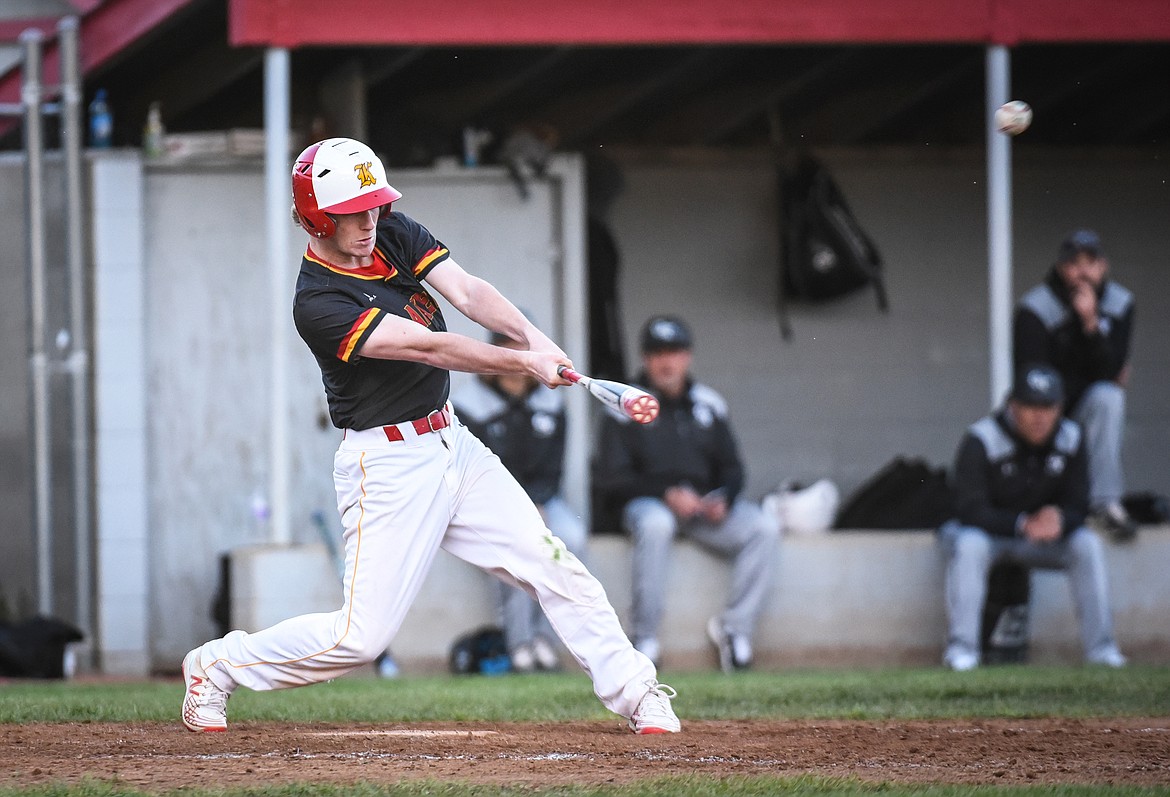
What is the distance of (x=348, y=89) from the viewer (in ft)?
34.4

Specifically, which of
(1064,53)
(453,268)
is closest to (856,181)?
(1064,53)

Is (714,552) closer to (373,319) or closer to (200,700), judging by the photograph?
(200,700)

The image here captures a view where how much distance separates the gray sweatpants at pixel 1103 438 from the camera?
31.0ft

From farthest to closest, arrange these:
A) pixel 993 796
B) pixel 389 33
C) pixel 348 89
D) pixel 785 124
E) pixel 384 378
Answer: pixel 785 124 → pixel 348 89 → pixel 389 33 → pixel 384 378 → pixel 993 796

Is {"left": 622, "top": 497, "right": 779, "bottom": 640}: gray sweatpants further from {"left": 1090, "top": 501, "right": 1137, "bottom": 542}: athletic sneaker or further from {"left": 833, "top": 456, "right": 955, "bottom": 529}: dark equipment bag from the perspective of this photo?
{"left": 1090, "top": 501, "right": 1137, "bottom": 542}: athletic sneaker

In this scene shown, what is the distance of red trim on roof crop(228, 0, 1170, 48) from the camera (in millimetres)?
9188

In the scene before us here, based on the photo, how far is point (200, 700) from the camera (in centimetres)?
552

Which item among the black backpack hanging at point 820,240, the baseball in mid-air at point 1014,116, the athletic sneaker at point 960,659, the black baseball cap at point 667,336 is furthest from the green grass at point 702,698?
the black backpack hanging at point 820,240

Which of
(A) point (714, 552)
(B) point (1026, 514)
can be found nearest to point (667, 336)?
(A) point (714, 552)

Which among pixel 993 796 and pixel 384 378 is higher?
pixel 384 378

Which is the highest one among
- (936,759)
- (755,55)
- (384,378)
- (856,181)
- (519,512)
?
(755,55)

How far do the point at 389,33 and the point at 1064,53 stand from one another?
14.4 ft

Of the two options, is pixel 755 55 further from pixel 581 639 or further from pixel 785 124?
pixel 581 639

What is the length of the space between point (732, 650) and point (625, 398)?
462 centimetres
